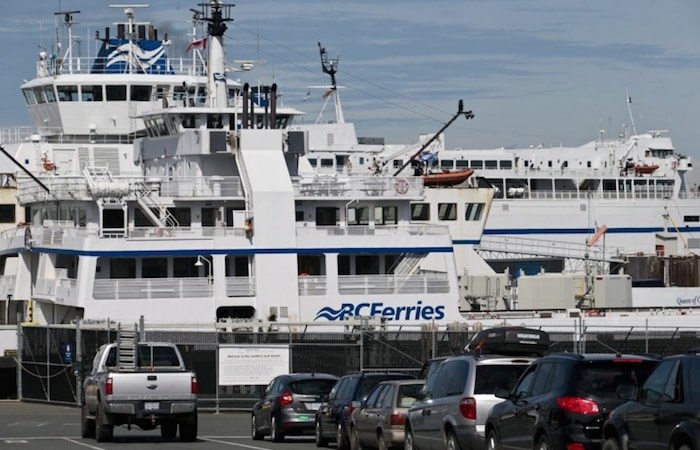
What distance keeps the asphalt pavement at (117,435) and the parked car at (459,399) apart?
16.9ft

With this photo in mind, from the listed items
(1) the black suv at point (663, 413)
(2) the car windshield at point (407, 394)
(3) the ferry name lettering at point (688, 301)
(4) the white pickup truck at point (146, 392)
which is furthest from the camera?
(3) the ferry name lettering at point (688, 301)

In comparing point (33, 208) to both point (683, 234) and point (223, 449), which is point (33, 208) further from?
point (683, 234)

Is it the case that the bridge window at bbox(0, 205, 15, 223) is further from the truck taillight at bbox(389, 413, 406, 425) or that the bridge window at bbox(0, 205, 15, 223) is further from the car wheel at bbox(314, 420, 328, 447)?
the truck taillight at bbox(389, 413, 406, 425)

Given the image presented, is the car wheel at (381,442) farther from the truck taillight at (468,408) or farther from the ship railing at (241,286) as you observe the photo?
the ship railing at (241,286)

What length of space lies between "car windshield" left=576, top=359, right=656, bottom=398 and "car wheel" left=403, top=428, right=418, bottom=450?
16.2ft

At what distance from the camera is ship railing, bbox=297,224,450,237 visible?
4609 centimetres

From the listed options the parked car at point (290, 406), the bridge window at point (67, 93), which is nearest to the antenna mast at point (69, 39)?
the bridge window at point (67, 93)

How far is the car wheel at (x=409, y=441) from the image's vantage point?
2125 cm

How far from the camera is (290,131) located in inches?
1890

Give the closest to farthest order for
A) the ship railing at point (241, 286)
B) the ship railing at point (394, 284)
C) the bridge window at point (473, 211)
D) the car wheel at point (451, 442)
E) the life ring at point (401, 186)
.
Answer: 1. the car wheel at point (451, 442)
2. the ship railing at point (241, 286)
3. the ship railing at point (394, 284)
4. the life ring at point (401, 186)
5. the bridge window at point (473, 211)

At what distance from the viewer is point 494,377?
19516 mm

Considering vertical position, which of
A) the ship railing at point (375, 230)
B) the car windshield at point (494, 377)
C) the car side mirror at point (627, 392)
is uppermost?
the ship railing at point (375, 230)

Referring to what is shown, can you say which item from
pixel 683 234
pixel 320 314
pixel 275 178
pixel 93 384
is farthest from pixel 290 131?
pixel 683 234

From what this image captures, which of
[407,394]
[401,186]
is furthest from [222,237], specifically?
[407,394]
